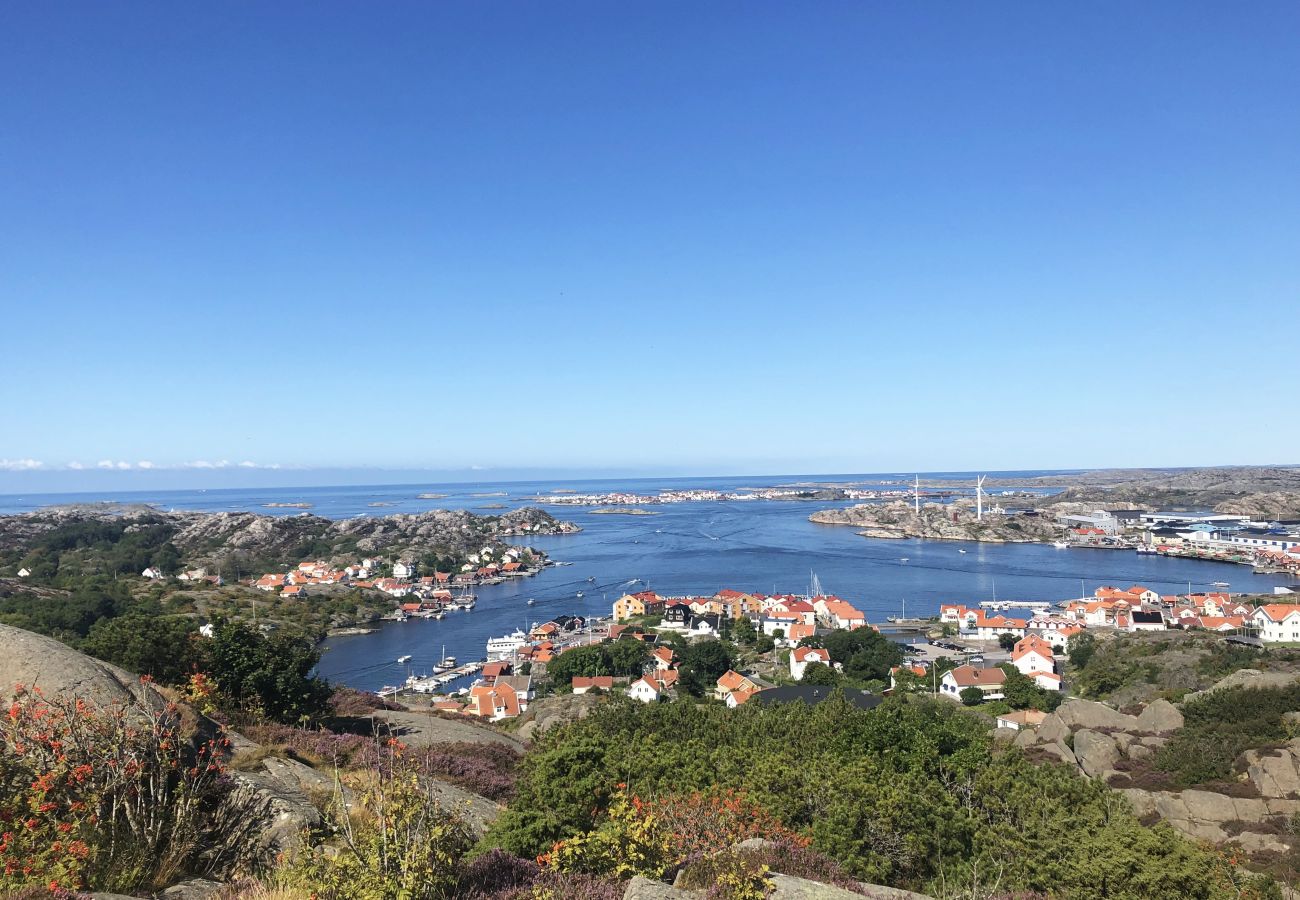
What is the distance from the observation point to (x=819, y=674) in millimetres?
28312

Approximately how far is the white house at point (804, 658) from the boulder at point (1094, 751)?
16.3m

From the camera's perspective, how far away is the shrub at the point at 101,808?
334 cm

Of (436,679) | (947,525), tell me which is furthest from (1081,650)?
(947,525)

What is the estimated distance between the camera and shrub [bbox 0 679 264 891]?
131 inches

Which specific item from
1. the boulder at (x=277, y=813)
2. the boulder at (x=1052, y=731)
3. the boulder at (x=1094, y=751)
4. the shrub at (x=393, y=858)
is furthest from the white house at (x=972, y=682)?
the shrub at (x=393, y=858)

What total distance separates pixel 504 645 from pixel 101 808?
3722 centimetres

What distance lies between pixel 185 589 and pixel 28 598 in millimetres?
9915

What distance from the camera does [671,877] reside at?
157 inches

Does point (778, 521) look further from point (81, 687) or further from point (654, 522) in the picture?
point (81, 687)

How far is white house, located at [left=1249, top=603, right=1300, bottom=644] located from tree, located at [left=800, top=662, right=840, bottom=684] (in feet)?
75.2

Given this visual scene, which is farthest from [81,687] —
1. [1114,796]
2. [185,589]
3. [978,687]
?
[185,589]

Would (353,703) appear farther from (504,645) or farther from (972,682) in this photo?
(504,645)

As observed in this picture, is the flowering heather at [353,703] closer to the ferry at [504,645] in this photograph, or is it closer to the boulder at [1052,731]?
the boulder at [1052,731]

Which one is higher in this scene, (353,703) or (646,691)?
(353,703)
